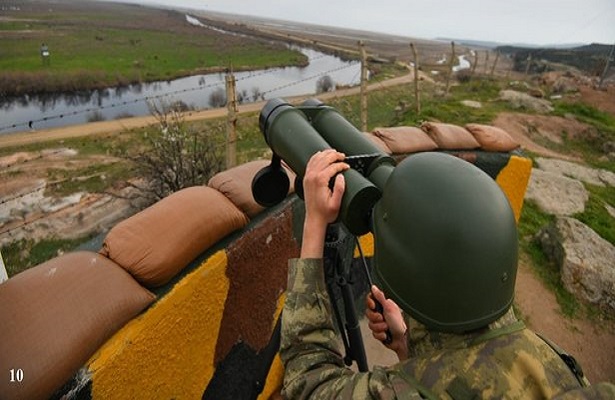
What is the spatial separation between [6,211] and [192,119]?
894 cm

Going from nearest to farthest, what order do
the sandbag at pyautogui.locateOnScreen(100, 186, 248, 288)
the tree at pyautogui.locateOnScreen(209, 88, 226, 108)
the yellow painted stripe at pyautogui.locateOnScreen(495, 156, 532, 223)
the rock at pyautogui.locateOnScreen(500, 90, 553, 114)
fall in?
the sandbag at pyautogui.locateOnScreen(100, 186, 248, 288) → the yellow painted stripe at pyautogui.locateOnScreen(495, 156, 532, 223) → the rock at pyautogui.locateOnScreen(500, 90, 553, 114) → the tree at pyautogui.locateOnScreen(209, 88, 226, 108)

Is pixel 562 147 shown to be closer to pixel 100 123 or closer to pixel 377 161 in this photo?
pixel 377 161

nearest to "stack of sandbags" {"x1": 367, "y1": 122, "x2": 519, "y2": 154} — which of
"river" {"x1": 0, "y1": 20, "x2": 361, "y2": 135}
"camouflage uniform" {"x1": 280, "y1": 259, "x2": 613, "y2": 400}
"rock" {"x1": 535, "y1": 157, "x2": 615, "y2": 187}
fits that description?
"camouflage uniform" {"x1": 280, "y1": 259, "x2": 613, "y2": 400}

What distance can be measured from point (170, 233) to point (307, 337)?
81 centimetres

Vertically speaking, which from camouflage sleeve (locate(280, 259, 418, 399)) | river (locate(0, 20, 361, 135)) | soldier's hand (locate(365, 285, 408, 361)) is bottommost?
river (locate(0, 20, 361, 135))

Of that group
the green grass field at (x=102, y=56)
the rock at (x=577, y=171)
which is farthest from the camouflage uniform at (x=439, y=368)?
the green grass field at (x=102, y=56)

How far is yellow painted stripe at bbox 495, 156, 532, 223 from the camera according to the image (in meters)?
4.00

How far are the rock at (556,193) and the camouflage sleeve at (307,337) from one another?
4990mm

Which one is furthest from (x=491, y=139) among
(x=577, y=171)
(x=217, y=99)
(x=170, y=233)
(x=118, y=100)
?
(x=118, y=100)

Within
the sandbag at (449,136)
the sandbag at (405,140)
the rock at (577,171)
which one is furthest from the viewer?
the rock at (577,171)

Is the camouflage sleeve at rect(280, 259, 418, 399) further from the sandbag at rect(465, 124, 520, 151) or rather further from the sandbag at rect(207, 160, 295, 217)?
the sandbag at rect(465, 124, 520, 151)

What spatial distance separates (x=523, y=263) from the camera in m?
4.39

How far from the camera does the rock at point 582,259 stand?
4020 millimetres

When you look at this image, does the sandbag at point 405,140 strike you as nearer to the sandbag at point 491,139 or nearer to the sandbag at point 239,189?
the sandbag at point 491,139
